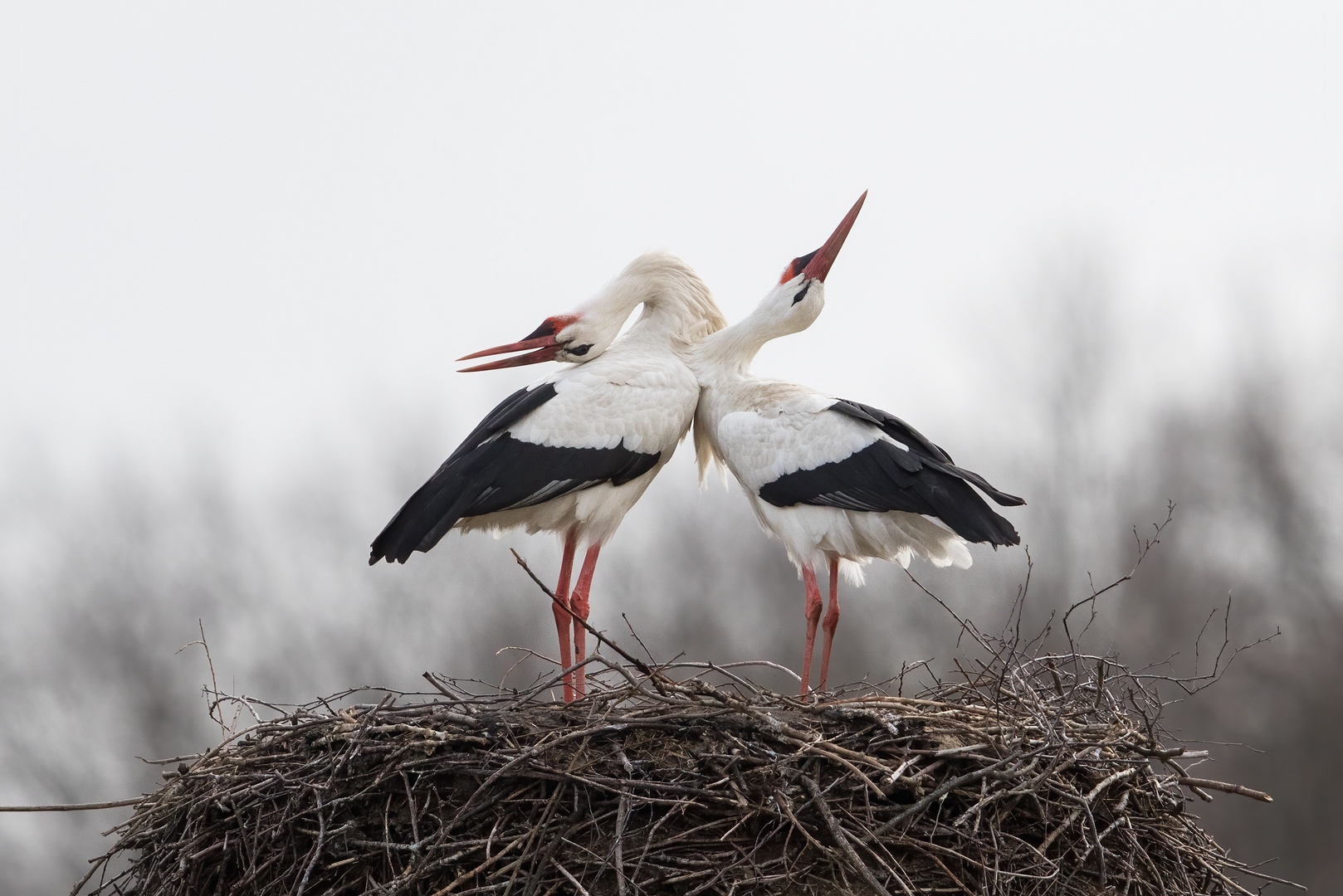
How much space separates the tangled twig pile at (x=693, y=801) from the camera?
3.35m

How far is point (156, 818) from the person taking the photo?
3.97 m

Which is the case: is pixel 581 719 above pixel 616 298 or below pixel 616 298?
below

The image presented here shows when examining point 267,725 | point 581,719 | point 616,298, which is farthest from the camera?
point 616,298

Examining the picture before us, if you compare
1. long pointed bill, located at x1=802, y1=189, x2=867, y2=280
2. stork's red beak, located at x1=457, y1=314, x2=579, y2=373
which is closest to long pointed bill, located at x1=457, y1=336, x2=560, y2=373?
stork's red beak, located at x1=457, y1=314, x2=579, y2=373

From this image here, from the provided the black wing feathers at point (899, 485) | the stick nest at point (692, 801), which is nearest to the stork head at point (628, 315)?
the black wing feathers at point (899, 485)

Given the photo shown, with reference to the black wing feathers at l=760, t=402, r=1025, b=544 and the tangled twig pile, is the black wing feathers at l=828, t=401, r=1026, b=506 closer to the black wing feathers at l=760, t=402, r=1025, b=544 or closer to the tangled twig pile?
the black wing feathers at l=760, t=402, r=1025, b=544

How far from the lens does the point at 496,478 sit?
4867mm

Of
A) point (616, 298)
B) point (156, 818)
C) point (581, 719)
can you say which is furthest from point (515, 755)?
point (616, 298)

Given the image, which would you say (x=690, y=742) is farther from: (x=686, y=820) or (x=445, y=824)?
(x=445, y=824)

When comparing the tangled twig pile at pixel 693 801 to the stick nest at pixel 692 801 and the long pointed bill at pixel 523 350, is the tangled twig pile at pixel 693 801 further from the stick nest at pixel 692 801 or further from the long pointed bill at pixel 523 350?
the long pointed bill at pixel 523 350

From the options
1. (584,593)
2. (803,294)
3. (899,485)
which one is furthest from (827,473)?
(584,593)

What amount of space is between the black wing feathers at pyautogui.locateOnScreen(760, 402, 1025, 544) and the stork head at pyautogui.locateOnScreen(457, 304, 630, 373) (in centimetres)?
112

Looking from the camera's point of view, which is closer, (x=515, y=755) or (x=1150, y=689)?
(x=515, y=755)

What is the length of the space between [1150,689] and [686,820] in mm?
1779
